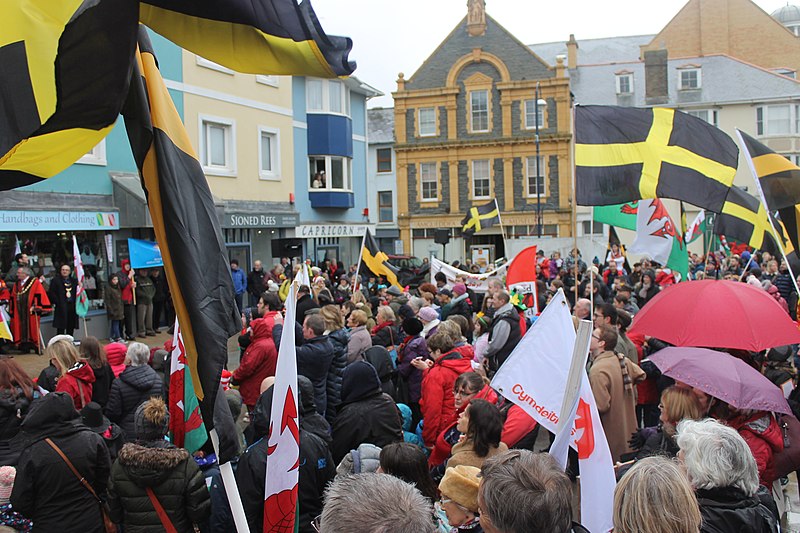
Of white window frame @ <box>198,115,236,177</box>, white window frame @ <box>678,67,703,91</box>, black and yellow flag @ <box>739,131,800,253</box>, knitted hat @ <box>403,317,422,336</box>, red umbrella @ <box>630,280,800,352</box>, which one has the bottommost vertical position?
knitted hat @ <box>403,317,422,336</box>

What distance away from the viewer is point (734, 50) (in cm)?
5400

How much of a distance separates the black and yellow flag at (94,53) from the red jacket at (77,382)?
3909 mm

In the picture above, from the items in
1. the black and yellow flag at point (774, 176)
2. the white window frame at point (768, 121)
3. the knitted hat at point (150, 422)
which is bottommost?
the knitted hat at point (150, 422)

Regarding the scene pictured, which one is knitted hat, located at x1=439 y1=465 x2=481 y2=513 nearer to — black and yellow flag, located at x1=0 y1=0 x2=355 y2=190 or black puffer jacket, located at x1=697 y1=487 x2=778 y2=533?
black puffer jacket, located at x1=697 y1=487 x2=778 y2=533

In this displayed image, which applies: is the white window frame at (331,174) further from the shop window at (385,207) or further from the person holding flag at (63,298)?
the shop window at (385,207)

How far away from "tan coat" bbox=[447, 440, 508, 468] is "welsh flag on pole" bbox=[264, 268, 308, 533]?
0.92 m

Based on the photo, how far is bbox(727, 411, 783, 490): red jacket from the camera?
15.4 feet

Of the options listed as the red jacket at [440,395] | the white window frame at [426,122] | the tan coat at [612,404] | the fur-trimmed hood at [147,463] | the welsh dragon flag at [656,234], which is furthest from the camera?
the white window frame at [426,122]

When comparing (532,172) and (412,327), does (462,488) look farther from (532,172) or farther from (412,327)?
(532,172)

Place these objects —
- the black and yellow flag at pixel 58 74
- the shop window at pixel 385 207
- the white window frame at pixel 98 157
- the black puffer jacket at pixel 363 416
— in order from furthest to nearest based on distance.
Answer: the shop window at pixel 385 207, the white window frame at pixel 98 157, the black puffer jacket at pixel 363 416, the black and yellow flag at pixel 58 74

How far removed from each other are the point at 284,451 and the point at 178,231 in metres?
1.57

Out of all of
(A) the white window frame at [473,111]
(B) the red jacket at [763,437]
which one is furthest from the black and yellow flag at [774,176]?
(A) the white window frame at [473,111]

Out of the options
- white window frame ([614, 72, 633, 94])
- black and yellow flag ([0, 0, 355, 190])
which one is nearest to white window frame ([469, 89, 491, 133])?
white window frame ([614, 72, 633, 94])

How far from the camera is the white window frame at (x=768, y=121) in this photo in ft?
149
